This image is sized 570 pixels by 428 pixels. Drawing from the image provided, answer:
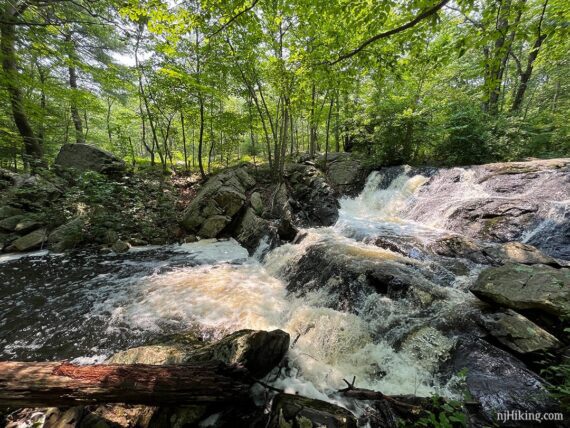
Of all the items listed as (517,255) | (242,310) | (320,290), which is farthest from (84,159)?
(517,255)

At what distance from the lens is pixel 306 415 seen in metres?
2.35

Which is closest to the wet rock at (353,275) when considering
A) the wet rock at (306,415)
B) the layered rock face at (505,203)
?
the wet rock at (306,415)

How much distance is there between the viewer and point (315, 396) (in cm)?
293

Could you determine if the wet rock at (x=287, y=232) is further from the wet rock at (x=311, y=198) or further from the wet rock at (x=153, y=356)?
the wet rock at (x=153, y=356)

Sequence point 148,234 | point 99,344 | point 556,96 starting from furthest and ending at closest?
point 556,96
point 148,234
point 99,344

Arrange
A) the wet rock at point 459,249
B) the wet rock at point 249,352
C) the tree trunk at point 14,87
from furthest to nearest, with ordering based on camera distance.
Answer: the tree trunk at point 14,87 → the wet rock at point 459,249 → the wet rock at point 249,352

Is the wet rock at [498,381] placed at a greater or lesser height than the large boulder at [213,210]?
lesser

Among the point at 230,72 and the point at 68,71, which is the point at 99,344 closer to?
the point at 230,72

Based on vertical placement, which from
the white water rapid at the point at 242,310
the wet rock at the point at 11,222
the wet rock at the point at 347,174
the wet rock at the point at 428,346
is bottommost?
the white water rapid at the point at 242,310

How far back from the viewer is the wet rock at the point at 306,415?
2.27m

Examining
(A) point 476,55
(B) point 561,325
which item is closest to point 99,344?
(B) point 561,325

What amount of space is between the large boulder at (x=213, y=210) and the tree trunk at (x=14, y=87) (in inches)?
234

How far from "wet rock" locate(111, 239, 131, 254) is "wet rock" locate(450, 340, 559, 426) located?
31.5ft

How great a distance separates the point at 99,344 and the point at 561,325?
268 inches
